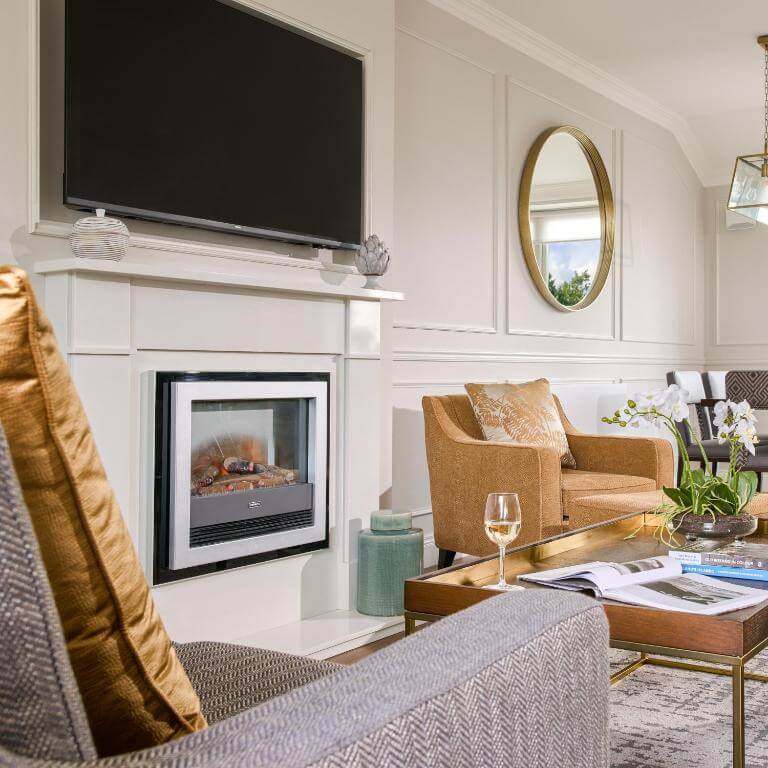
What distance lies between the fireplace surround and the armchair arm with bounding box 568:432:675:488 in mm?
1425

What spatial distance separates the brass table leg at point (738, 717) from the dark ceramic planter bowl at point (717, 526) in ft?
2.55

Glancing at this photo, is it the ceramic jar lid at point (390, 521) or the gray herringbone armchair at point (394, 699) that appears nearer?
the gray herringbone armchair at point (394, 699)

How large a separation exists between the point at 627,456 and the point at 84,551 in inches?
138

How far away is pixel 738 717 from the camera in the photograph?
158 cm

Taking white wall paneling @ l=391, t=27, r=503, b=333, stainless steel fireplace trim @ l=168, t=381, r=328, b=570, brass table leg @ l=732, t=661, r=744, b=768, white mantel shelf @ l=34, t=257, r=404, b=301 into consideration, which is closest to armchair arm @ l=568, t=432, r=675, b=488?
white wall paneling @ l=391, t=27, r=503, b=333

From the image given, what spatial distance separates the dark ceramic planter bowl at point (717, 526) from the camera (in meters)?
2.31

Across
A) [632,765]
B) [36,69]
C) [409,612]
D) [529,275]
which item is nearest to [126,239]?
[36,69]

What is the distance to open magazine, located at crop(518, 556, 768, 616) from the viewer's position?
1719 mm

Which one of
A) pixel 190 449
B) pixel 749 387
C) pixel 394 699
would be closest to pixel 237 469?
pixel 190 449

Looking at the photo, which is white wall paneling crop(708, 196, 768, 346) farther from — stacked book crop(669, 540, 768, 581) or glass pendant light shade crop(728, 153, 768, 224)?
stacked book crop(669, 540, 768, 581)

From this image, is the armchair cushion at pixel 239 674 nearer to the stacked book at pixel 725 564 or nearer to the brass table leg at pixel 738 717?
the brass table leg at pixel 738 717

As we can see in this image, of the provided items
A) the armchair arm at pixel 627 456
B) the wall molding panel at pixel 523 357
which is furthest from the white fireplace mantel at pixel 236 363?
the armchair arm at pixel 627 456

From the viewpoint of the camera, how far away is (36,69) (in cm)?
239

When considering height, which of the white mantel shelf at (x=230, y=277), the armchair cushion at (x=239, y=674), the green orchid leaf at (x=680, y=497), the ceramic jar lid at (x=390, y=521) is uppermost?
the white mantel shelf at (x=230, y=277)
